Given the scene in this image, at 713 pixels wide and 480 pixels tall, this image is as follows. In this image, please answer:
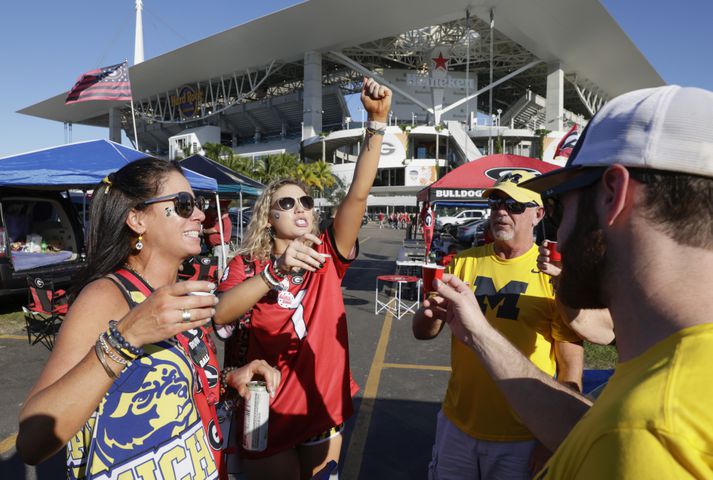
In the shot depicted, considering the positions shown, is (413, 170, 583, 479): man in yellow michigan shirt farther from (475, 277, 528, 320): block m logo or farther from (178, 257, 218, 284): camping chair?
(178, 257, 218, 284): camping chair

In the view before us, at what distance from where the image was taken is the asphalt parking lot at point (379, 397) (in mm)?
3268

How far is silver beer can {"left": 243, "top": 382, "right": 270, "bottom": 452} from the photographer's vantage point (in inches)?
68.9

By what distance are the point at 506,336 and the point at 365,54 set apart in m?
53.8

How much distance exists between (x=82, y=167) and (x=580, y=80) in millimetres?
62157

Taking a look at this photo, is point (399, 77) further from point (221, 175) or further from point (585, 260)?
point (585, 260)

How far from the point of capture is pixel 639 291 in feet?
2.83

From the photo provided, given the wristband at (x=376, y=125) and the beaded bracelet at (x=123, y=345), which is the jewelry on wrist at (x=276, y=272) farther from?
the wristband at (x=376, y=125)

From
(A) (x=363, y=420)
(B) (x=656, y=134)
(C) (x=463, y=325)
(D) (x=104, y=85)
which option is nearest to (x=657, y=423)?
(B) (x=656, y=134)

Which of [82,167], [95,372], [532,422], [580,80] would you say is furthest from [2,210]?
[580,80]

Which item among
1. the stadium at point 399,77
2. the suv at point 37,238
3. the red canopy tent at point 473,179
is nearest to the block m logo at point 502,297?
the red canopy tent at point 473,179

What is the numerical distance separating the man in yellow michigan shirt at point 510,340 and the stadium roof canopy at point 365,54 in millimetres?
42598

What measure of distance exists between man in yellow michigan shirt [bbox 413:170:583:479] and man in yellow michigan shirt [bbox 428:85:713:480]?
1.16 metres

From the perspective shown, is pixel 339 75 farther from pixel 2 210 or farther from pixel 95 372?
pixel 95 372

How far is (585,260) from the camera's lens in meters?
0.97
